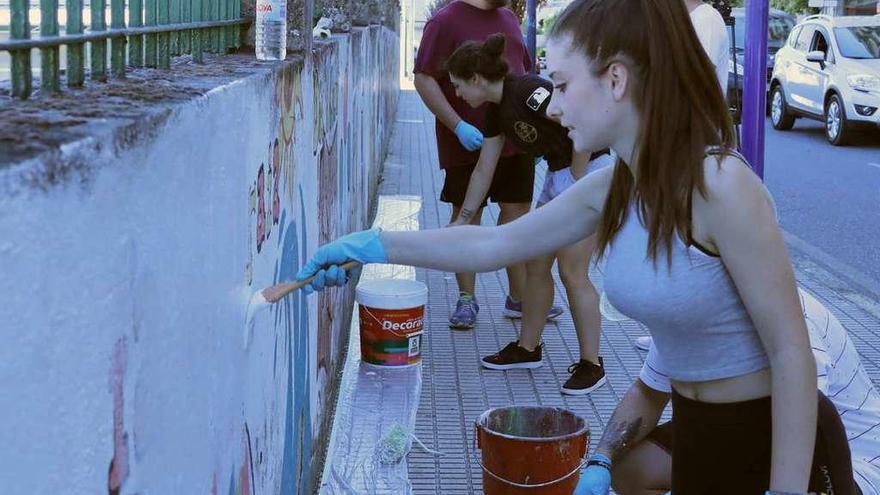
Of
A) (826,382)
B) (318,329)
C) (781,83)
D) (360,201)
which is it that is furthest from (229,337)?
(781,83)

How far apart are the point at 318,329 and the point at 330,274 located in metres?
1.79

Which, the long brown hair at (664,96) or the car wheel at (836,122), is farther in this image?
the car wheel at (836,122)

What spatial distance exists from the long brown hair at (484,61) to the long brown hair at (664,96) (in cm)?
324

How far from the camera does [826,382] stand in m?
2.82

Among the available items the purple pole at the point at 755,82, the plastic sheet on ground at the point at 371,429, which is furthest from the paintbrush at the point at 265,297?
the purple pole at the point at 755,82

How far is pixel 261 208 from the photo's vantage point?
8.98ft

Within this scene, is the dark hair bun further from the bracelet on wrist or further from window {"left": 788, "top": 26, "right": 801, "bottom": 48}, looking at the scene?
window {"left": 788, "top": 26, "right": 801, "bottom": 48}

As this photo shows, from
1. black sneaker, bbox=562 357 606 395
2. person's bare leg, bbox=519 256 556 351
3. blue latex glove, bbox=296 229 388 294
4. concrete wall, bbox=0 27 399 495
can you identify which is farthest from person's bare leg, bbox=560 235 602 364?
blue latex glove, bbox=296 229 388 294

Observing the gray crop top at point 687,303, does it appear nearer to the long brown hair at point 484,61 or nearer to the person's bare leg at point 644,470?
the person's bare leg at point 644,470

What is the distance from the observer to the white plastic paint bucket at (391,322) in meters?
5.36

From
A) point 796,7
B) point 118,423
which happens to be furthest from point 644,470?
point 796,7

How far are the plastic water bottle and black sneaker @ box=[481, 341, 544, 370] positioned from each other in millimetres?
2714

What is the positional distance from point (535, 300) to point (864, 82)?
10.9m

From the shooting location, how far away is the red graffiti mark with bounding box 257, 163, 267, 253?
270cm
